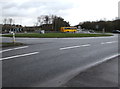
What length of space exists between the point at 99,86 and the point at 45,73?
6.81 feet

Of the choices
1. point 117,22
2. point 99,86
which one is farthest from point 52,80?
point 117,22

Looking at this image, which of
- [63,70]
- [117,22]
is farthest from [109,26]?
[63,70]

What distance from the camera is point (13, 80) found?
16.6 ft

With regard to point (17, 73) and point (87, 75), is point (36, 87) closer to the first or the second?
point (17, 73)

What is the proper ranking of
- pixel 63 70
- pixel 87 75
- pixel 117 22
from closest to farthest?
pixel 87 75
pixel 63 70
pixel 117 22

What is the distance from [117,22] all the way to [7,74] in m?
79.0

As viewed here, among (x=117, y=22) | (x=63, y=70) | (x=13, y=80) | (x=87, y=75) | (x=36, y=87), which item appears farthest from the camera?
(x=117, y=22)

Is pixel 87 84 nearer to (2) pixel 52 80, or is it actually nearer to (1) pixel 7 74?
(2) pixel 52 80

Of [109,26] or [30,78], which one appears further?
[109,26]

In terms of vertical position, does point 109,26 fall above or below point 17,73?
above

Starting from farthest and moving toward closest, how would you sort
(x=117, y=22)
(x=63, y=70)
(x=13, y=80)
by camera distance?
(x=117, y=22)
(x=63, y=70)
(x=13, y=80)

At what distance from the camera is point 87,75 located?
5.70m

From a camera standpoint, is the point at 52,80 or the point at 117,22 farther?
the point at 117,22

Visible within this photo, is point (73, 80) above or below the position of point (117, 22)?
below
